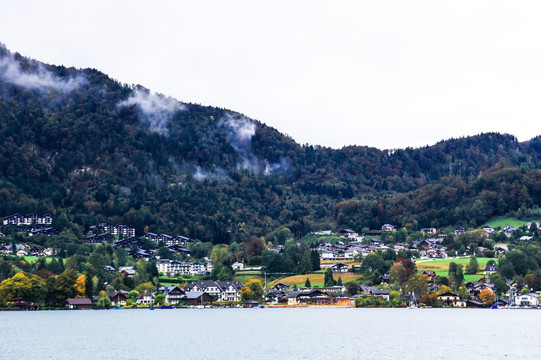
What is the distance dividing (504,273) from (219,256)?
57.8m

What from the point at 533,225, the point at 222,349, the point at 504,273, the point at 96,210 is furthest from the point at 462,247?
the point at 222,349

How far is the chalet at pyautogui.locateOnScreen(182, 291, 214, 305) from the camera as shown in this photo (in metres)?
120

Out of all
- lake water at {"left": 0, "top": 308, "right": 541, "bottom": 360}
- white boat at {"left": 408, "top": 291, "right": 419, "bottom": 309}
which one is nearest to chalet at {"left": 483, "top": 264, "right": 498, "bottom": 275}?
white boat at {"left": 408, "top": 291, "right": 419, "bottom": 309}

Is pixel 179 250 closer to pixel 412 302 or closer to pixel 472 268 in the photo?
pixel 472 268

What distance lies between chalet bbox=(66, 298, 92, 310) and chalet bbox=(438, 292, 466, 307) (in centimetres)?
4955

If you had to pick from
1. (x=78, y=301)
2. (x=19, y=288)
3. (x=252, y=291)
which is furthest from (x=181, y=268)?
(x=19, y=288)

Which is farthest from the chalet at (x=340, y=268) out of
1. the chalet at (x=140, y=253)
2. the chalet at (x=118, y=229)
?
the chalet at (x=118, y=229)

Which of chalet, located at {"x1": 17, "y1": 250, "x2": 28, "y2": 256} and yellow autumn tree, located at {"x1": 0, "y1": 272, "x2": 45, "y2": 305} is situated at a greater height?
chalet, located at {"x1": 17, "y1": 250, "x2": 28, "y2": 256}

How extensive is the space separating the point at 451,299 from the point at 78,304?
171 feet

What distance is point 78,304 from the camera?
350 feet

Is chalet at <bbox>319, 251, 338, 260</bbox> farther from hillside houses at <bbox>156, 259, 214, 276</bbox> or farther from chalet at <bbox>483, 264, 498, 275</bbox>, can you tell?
chalet at <bbox>483, 264, 498, 275</bbox>

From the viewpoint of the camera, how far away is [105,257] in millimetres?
137500

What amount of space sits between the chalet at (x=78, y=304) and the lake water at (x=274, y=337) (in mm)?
17646

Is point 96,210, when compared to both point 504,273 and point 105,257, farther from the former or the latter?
point 504,273
